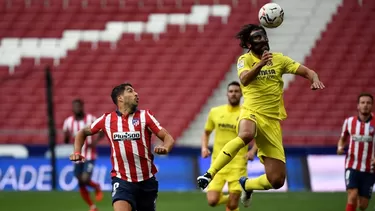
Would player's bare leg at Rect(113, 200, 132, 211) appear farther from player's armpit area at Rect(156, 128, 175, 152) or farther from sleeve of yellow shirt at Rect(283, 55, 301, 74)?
sleeve of yellow shirt at Rect(283, 55, 301, 74)

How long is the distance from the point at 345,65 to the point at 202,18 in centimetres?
427

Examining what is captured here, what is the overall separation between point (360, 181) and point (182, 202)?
4174mm

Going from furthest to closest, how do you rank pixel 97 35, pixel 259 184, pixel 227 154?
1. pixel 97 35
2. pixel 259 184
3. pixel 227 154

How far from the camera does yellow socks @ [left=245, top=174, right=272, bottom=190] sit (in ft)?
30.9

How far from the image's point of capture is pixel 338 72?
22.1 m

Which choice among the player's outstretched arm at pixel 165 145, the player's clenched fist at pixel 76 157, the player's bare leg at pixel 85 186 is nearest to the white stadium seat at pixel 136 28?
the player's bare leg at pixel 85 186

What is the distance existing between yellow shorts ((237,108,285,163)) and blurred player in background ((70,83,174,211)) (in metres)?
1.01

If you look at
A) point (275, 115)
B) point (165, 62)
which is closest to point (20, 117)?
point (165, 62)

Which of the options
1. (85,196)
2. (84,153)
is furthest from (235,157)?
(84,153)

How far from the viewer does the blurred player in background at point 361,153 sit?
456 inches

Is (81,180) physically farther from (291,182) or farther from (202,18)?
(202,18)

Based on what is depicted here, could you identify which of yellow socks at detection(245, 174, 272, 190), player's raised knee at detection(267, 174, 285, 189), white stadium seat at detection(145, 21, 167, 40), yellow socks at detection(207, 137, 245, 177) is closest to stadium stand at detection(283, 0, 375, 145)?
white stadium seat at detection(145, 21, 167, 40)

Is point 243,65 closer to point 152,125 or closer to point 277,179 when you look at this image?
point 152,125

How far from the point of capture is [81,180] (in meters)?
14.3
